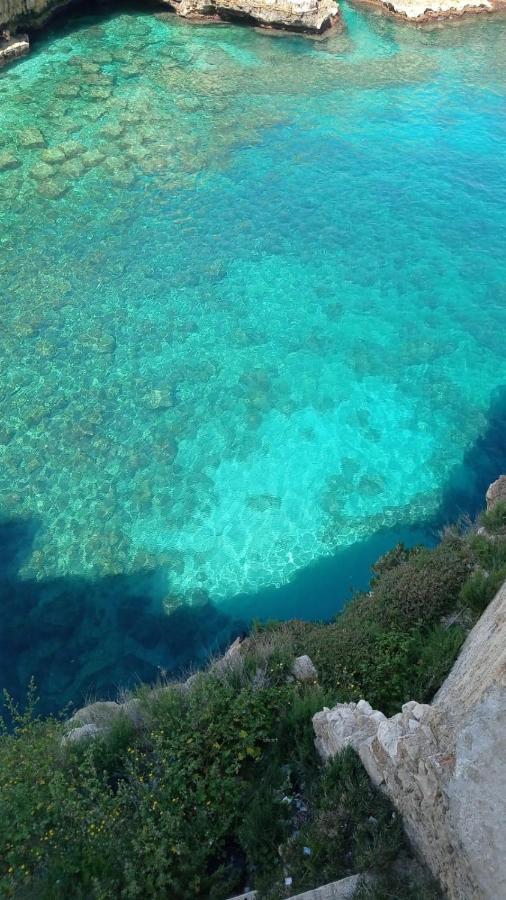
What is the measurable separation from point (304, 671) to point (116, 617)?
13.8 feet

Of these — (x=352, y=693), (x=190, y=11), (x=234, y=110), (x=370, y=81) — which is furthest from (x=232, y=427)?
(x=190, y=11)

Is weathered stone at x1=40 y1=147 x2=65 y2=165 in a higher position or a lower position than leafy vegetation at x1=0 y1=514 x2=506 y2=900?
higher

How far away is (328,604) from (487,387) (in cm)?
694

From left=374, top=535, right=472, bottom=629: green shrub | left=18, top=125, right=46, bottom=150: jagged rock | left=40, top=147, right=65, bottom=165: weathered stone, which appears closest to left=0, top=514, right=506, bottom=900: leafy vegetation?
left=374, top=535, right=472, bottom=629: green shrub

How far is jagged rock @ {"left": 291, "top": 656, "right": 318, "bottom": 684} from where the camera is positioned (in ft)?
22.8

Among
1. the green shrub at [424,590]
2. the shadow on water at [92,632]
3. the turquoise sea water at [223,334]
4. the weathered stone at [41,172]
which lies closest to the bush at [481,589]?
the green shrub at [424,590]

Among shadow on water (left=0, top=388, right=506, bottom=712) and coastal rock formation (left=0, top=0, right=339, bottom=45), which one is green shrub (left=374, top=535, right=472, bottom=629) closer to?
shadow on water (left=0, top=388, right=506, bottom=712)

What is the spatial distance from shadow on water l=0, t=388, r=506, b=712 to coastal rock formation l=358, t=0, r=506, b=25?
2752 cm

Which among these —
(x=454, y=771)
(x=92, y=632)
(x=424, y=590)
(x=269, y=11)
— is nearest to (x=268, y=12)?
(x=269, y=11)

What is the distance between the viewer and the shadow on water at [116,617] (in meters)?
9.39

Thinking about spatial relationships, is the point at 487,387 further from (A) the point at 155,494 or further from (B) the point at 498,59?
(B) the point at 498,59

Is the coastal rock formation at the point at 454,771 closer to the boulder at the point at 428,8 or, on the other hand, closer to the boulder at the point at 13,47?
the boulder at the point at 13,47

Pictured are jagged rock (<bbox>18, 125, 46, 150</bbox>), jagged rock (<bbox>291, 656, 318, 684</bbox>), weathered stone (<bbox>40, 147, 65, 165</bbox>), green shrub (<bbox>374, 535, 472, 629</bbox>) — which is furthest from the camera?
jagged rock (<bbox>18, 125, 46, 150</bbox>)

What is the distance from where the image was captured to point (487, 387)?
14211 millimetres
